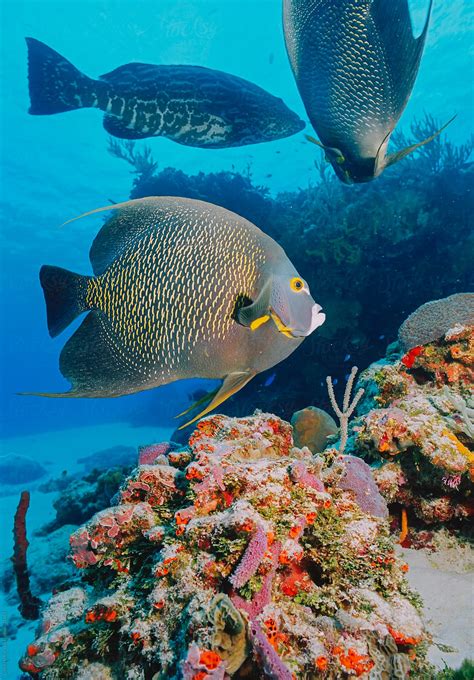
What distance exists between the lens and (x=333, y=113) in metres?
2.34

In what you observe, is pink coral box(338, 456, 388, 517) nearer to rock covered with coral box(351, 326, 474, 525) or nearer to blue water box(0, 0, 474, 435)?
rock covered with coral box(351, 326, 474, 525)

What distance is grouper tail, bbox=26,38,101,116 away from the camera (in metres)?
3.79

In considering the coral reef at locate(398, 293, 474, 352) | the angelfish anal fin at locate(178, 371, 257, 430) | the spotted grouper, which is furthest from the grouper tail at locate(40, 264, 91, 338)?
the coral reef at locate(398, 293, 474, 352)

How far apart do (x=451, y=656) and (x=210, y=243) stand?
8.38ft

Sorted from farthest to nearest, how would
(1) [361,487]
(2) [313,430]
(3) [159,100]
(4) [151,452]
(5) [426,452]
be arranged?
1. (2) [313,430]
2. (3) [159,100]
3. (4) [151,452]
4. (5) [426,452]
5. (1) [361,487]

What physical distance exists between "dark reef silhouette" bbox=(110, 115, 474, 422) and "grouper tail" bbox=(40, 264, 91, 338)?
622 centimetres

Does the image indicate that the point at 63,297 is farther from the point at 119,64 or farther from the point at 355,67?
the point at 119,64

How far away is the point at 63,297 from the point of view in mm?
1816

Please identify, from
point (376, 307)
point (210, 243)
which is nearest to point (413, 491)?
point (210, 243)

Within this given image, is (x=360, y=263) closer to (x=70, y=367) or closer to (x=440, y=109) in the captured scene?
(x=70, y=367)

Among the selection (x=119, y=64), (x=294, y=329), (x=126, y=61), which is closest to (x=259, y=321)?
(x=294, y=329)

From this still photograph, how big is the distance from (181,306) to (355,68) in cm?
178

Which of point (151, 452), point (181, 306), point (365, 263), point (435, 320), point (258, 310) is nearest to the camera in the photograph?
point (258, 310)

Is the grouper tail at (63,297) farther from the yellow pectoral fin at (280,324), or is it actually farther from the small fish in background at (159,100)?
the small fish in background at (159,100)
